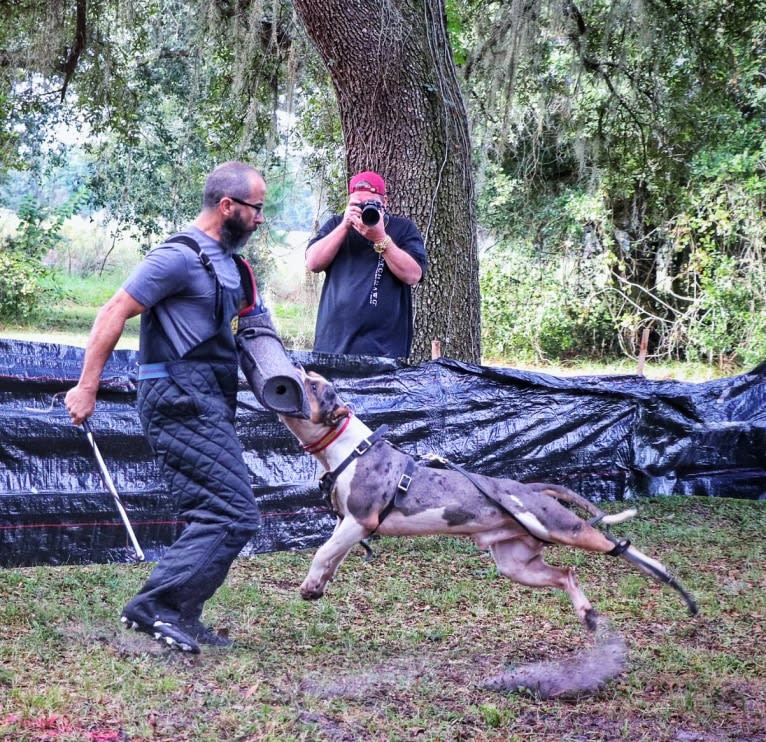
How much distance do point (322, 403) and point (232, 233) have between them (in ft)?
2.59

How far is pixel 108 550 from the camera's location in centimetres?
550

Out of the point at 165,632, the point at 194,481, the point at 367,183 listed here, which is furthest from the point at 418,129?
the point at 165,632

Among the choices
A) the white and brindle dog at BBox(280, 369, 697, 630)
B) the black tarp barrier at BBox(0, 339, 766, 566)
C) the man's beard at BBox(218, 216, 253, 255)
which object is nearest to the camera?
the man's beard at BBox(218, 216, 253, 255)

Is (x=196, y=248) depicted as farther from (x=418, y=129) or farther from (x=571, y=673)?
(x=418, y=129)

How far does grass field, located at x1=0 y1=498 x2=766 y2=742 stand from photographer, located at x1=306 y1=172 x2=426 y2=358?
1353mm

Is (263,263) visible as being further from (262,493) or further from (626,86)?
(262,493)

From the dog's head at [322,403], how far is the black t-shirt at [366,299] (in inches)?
79.6

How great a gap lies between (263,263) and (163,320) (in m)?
12.6

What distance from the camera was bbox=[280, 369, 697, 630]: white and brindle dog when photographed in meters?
4.17

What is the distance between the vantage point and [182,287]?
12.8 ft

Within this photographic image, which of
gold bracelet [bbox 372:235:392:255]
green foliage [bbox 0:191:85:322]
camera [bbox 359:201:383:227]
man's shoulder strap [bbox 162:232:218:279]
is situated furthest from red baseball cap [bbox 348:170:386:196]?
green foliage [bbox 0:191:85:322]

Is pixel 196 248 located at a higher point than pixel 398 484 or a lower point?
higher

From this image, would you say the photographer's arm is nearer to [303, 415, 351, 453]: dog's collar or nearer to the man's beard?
the man's beard

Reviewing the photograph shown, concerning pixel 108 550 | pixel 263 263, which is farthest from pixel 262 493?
pixel 263 263
